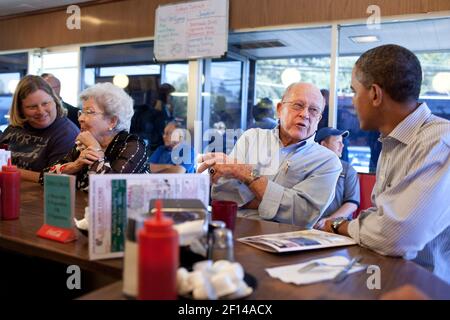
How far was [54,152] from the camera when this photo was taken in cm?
251

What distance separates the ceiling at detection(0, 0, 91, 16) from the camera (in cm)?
480

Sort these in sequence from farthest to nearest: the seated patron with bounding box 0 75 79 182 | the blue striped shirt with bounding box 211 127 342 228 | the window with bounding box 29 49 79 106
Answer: the window with bounding box 29 49 79 106 < the seated patron with bounding box 0 75 79 182 < the blue striped shirt with bounding box 211 127 342 228

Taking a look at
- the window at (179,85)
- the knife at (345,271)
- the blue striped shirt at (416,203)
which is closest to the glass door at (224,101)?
the window at (179,85)

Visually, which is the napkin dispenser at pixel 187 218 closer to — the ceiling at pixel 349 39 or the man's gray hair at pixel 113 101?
the man's gray hair at pixel 113 101

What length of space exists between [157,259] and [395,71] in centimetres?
110

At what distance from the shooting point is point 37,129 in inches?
102

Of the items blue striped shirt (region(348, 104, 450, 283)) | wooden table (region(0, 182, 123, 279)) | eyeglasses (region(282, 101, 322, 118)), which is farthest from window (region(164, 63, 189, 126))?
blue striped shirt (region(348, 104, 450, 283))

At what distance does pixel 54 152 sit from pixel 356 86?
1.78 m

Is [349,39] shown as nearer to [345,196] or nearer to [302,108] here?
[345,196]

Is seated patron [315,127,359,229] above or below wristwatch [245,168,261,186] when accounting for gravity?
below

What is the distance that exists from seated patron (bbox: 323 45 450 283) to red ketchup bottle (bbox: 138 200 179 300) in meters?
0.73

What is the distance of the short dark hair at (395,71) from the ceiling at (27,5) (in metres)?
4.08

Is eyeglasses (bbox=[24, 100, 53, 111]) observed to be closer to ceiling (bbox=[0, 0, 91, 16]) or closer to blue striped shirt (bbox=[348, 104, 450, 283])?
blue striped shirt (bbox=[348, 104, 450, 283])

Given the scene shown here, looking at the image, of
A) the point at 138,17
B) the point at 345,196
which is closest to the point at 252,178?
the point at 345,196
